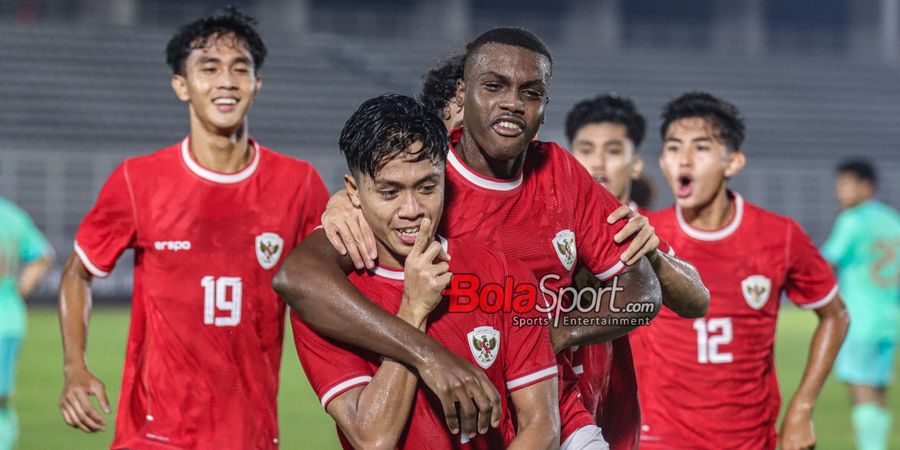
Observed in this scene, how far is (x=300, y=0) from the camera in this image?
25.4 meters

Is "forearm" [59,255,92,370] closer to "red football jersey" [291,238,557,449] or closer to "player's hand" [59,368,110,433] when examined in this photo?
"player's hand" [59,368,110,433]

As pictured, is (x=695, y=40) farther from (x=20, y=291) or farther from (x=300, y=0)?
(x=20, y=291)

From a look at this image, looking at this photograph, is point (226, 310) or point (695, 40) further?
point (695, 40)

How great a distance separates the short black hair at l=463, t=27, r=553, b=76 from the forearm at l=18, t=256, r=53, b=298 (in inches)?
191

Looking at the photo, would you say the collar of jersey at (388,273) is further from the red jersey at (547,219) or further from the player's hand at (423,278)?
the red jersey at (547,219)

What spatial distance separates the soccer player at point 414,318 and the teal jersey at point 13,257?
4.78 metres

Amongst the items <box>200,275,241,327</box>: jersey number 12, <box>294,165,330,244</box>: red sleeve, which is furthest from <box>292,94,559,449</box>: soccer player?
<box>294,165,330,244</box>: red sleeve

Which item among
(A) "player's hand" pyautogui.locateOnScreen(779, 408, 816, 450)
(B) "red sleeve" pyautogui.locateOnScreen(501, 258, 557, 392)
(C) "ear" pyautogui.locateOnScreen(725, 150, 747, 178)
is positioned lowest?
(A) "player's hand" pyautogui.locateOnScreen(779, 408, 816, 450)

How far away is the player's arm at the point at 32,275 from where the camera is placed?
24.4 ft

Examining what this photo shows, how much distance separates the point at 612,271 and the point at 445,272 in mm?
778

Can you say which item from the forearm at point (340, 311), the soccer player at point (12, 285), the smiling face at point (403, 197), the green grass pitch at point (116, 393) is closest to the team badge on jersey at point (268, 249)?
the forearm at point (340, 311)

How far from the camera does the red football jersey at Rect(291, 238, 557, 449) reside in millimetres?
2916

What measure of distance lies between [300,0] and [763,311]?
21633 mm

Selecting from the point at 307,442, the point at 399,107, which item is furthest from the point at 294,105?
the point at 399,107
